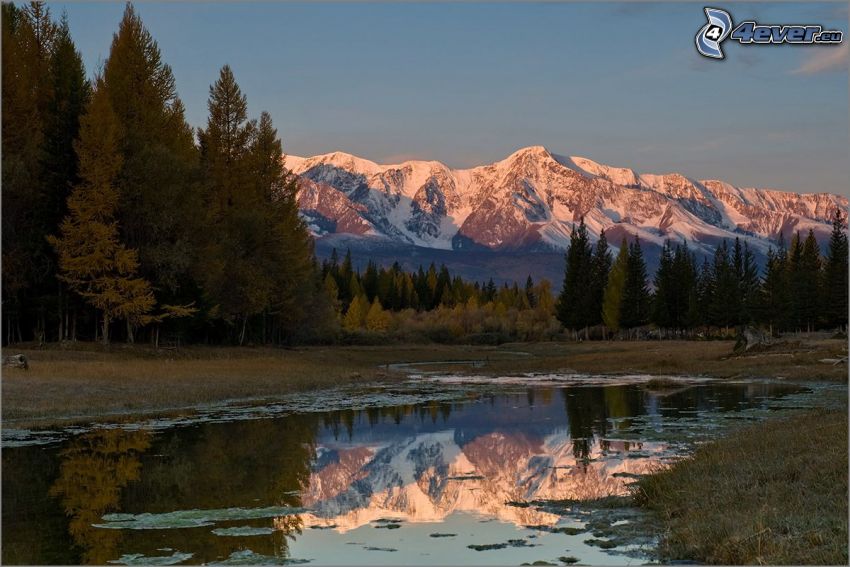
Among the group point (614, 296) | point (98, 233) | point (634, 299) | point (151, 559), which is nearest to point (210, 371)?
point (98, 233)

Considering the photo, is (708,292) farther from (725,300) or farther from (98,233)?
(98,233)

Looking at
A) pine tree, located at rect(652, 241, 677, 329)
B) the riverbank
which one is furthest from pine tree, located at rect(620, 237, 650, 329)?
the riverbank

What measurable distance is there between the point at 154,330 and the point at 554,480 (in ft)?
135

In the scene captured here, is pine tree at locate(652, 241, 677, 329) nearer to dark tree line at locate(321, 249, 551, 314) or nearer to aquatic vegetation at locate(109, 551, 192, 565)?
dark tree line at locate(321, 249, 551, 314)

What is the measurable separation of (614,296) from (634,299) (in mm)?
4265

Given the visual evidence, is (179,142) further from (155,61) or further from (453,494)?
(453,494)

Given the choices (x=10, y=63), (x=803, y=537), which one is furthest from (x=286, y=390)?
(x=803, y=537)

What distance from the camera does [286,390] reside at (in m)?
42.8

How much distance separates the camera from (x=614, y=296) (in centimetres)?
12450

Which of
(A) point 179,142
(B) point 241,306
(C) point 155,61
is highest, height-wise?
(C) point 155,61

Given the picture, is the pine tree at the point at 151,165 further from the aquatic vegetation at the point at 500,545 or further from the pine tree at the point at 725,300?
the pine tree at the point at 725,300

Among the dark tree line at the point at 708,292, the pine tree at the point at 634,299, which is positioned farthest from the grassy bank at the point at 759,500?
the pine tree at the point at 634,299

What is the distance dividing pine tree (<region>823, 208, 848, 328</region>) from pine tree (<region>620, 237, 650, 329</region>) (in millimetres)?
24301

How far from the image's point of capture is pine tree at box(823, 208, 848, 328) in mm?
98188
